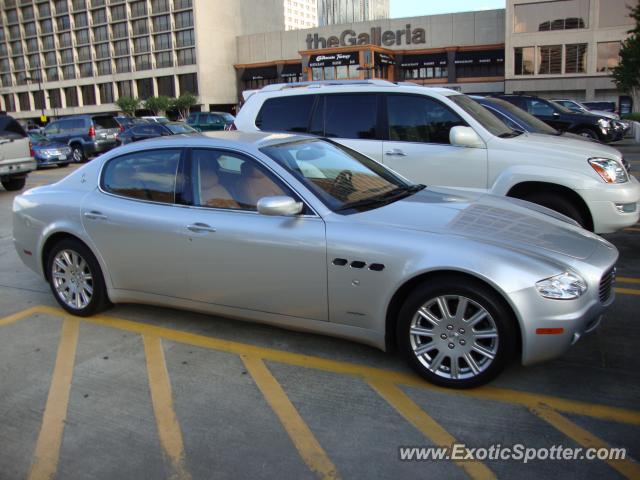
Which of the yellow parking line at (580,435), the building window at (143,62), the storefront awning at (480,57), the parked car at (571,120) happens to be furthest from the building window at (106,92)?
the yellow parking line at (580,435)

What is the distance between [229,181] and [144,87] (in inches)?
3296

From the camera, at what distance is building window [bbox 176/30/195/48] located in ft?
253

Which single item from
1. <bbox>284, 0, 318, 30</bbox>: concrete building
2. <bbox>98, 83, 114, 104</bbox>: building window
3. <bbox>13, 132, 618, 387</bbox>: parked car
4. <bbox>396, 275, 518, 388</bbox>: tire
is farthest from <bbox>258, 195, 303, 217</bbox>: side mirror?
<bbox>284, 0, 318, 30</bbox>: concrete building

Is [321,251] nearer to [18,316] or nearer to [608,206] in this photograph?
[18,316]

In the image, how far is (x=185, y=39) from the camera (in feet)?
256

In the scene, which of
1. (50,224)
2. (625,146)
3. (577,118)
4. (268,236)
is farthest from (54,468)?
(625,146)

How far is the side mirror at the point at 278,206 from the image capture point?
3758mm

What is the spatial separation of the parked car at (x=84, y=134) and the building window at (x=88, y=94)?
68.8 meters

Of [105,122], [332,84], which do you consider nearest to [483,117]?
[332,84]

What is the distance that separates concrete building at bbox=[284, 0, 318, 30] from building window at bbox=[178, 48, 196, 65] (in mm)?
75260

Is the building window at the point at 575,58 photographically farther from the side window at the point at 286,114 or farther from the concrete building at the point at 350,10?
the concrete building at the point at 350,10

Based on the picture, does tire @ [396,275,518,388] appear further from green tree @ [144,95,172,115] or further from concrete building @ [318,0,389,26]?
concrete building @ [318,0,389,26]

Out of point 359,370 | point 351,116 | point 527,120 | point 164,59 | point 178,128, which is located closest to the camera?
point 359,370

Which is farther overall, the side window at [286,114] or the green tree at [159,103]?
the green tree at [159,103]
